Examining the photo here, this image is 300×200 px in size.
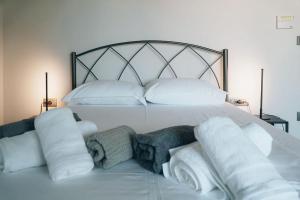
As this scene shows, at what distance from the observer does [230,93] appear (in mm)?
2984

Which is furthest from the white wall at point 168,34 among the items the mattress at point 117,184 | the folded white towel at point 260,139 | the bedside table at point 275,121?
the folded white towel at point 260,139

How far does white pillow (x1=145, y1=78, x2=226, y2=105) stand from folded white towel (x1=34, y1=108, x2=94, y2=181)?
1.36 metres

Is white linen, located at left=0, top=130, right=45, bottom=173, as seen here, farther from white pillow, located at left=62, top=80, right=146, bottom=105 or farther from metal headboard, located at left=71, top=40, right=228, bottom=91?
metal headboard, located at left=71, top=40, right=228, bottom=91

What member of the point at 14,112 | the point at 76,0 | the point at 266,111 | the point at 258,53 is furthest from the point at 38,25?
the point at 266,111

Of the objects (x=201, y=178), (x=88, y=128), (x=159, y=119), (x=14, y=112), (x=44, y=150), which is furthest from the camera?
(x=14, y=112)

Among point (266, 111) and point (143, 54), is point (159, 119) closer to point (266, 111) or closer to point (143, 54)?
point (143, 54)

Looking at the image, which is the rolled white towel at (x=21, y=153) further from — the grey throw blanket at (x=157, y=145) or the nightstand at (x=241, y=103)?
the nightstand at (x=241, y=103)

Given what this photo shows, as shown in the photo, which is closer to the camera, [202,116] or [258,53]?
[202,116]

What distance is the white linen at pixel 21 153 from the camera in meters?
1.03

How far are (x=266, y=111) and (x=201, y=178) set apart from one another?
2373mm

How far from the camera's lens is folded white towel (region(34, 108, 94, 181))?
98 cm

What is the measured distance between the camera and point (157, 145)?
105 cm

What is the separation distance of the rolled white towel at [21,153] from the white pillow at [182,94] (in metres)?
1.48

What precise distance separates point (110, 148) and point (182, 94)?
1.52m
